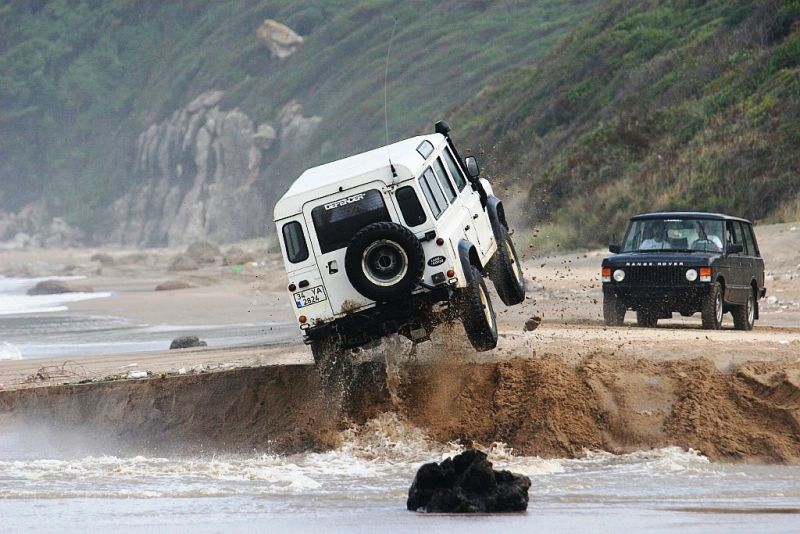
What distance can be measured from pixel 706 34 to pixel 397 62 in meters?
41.2

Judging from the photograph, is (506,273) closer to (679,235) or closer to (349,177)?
(679,235)

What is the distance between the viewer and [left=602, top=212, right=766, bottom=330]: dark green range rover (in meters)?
17.4

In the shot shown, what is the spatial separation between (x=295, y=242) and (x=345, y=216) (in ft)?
1.81

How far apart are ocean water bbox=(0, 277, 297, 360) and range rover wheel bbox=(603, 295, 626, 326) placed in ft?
19.6

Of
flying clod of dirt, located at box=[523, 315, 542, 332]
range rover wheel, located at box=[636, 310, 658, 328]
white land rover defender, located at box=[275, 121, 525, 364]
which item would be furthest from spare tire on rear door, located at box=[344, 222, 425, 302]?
range rover wheel, located at box=[636, 310, 658, 328]

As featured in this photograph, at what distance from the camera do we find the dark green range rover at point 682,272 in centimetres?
1744

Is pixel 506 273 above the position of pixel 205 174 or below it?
below

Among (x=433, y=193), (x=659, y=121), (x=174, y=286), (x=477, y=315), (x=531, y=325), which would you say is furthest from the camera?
(x=174, y=286)

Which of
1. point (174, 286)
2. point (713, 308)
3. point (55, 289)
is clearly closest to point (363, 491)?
point (713, 308)

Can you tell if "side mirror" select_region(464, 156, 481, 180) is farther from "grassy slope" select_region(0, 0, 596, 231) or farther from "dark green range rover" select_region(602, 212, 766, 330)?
"grassy slope" select_region(0, 0, 596, 231)

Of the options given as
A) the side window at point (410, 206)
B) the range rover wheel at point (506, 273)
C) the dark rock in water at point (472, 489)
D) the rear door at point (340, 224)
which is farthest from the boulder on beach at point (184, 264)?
the dark rock in water at point (472, 489)

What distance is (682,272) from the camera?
17.4m

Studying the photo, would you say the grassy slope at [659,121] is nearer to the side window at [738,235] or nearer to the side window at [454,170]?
the side window at [738,235]

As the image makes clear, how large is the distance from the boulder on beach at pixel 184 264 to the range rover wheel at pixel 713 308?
1641 inches
